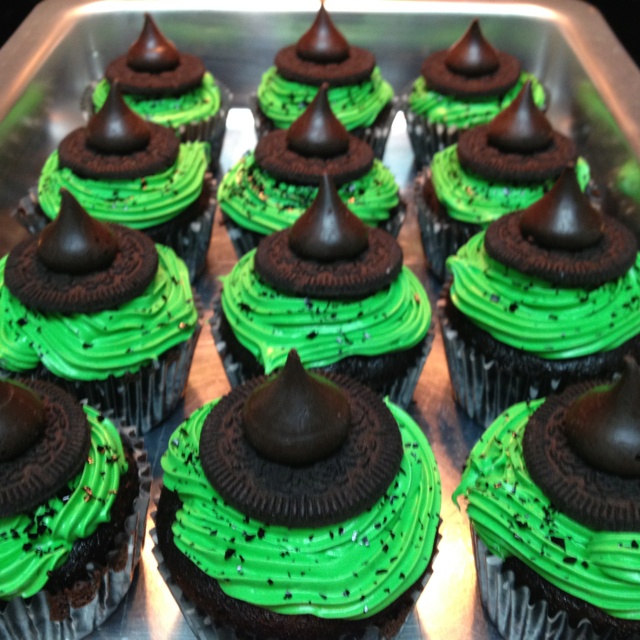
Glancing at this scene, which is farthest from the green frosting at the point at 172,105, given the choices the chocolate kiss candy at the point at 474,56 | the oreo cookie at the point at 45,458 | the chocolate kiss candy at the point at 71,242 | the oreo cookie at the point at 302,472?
the oreo cookie at the point at 302,472

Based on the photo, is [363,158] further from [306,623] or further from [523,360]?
[306,623]

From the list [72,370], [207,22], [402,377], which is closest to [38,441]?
[72,370]

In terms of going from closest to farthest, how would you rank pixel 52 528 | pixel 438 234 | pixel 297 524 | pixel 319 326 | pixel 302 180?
pixel 297 524 < pixel 52 528 < pixel 319 326 < pixel 302 180 < pixel 438 234

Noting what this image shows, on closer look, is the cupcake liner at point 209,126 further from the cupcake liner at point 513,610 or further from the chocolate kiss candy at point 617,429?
the chocolate kiss candy at point 617,429

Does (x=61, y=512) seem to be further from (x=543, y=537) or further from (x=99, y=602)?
(x=543, y=537)

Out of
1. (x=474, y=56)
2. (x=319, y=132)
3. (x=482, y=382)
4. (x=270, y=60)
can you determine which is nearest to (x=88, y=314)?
(x=319, y=132)

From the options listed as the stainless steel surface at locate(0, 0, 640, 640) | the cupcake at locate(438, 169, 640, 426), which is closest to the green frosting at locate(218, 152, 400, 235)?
the stainless steel surface at locate(0, 0, 640, 640)

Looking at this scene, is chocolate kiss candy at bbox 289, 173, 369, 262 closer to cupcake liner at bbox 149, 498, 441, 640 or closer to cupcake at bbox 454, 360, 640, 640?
cupcake at bbox 454, 360, 640, 640
